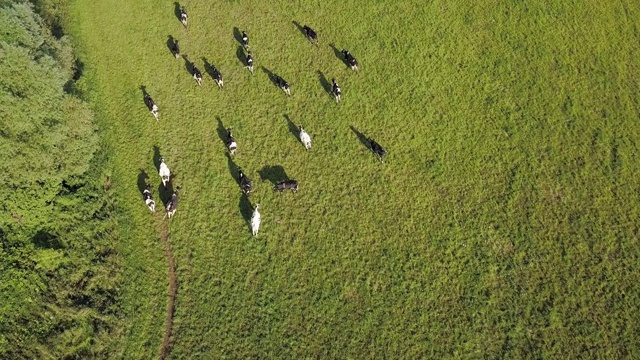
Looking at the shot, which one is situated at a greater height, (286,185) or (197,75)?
(286,185)

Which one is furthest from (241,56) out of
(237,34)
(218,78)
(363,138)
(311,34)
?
(363,138)

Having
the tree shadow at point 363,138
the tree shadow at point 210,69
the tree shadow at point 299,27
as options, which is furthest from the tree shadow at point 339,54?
the tree shadow at point 210,69

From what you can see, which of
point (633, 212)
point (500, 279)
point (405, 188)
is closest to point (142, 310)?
point (405, 188)

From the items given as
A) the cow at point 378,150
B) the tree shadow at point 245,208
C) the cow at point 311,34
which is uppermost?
the cow at point 311,34

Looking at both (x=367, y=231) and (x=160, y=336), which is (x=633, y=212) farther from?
(x=160, y=336)

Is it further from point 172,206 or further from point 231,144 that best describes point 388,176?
point 172,206

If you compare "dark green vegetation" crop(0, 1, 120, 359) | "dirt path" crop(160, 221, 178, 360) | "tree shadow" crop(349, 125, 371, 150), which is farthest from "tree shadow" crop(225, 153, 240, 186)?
"tree shadow" crop(349, 125, 371, 150)

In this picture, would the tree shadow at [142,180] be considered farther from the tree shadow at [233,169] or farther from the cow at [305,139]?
the cow at [305,139]
